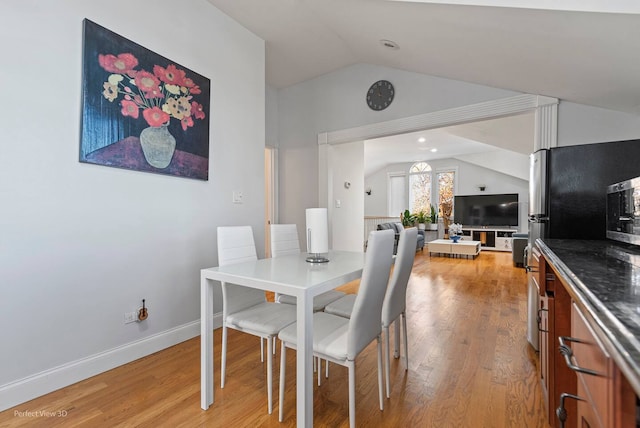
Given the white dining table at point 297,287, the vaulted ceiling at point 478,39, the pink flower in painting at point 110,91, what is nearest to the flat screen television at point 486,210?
the vaulted ceiling at point 478,39

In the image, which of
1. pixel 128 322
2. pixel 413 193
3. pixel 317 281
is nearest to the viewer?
pixel 317 281

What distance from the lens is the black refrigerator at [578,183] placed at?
180 cm

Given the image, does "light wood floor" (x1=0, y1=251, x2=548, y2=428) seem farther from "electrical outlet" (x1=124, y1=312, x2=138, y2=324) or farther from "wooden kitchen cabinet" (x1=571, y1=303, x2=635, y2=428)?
"wooden kitchen cabinet" (x1=571, y1=303, x2=635, y2=428)

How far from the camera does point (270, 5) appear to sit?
2.65 metres

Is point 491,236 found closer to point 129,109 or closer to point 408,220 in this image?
point 408,220

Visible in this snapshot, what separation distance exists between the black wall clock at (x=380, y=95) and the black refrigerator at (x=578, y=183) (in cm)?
192

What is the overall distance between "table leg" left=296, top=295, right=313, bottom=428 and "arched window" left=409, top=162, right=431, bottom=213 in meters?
8.65

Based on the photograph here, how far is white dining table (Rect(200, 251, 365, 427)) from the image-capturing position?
128 cm

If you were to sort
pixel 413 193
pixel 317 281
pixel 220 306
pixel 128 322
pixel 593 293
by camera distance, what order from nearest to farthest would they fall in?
pixel 593 293 → pixel 317 281 → pixel 128 322 → pixel 220 306 → pixel 413 193

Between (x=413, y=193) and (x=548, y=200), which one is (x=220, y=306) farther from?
(x=413, y=193)

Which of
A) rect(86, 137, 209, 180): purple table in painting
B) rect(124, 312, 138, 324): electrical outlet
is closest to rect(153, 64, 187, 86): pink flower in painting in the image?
rect(86, 137, 209, 180): purple table in painting

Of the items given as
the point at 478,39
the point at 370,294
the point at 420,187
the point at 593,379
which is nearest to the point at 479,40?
the point at 478,39

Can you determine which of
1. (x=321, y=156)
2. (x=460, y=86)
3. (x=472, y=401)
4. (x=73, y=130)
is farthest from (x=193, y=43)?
(x=472, y=401)

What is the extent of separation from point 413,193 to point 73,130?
8934 mm
